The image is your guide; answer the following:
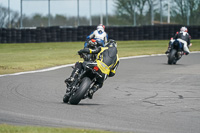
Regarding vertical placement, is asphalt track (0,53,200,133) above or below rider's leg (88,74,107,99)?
below

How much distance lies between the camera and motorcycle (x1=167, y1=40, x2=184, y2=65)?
18.5m

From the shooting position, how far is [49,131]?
234 inches

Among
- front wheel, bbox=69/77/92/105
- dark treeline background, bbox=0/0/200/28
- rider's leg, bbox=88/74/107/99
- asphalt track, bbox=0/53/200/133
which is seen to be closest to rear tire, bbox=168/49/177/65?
asphalt track, bbox=0/53/200/133

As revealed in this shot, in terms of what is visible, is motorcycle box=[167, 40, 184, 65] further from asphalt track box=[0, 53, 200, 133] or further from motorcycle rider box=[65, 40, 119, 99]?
motorcycle rider box=[65, 40, 119, 99]

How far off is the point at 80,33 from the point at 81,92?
25.5 metres

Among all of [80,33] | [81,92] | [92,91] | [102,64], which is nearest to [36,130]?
[81,92]

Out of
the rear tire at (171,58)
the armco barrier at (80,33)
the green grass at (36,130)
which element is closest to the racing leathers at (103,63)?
the green grass at (36,130)

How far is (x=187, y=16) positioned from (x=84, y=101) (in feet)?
96.5

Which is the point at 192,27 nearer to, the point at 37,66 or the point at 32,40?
the point at 32,40

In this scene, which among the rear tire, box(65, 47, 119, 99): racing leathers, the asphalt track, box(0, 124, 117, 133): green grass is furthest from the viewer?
the rear tire

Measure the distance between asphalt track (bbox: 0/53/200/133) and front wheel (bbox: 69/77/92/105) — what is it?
0.46 feet

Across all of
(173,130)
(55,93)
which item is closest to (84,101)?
(55,93)

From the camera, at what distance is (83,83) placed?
8.52 m

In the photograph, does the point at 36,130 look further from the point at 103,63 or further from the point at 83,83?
the point at 103,63
